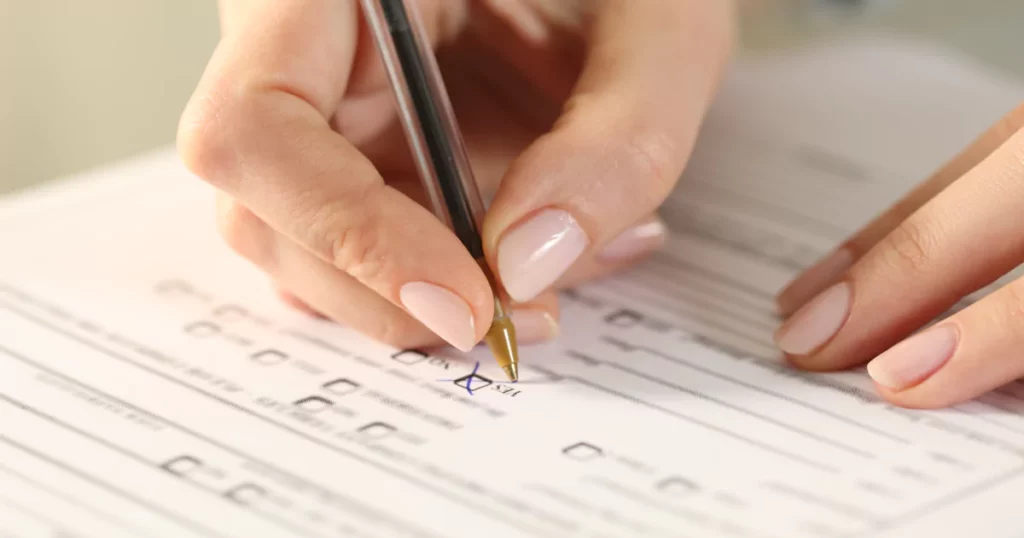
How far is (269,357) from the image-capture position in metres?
0.48

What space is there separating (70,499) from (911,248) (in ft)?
1.25

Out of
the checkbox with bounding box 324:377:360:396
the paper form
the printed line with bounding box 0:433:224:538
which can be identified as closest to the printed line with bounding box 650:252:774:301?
the paper form

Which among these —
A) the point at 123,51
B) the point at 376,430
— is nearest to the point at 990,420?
the point at 376,430

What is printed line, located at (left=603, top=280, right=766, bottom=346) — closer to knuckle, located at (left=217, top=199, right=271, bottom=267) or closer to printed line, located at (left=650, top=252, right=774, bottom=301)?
printed line, located at (left=650, top=252, right=774, bottom=301)

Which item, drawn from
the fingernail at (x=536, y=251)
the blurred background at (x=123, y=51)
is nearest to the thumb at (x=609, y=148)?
the fingernail at (x=536, y=251)

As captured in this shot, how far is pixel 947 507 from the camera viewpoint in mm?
370

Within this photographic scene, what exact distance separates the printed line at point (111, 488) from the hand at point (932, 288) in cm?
27

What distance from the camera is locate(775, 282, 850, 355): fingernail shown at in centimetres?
47

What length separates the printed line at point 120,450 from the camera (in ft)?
1.18

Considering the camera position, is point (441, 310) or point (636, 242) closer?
point (441, 310)

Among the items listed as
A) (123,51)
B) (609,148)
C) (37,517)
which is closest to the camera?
(37,517)

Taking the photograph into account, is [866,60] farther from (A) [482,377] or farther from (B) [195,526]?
(B) [195,526]

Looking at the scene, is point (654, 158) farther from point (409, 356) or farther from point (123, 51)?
point (123, 51)

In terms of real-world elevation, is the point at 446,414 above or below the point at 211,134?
below
